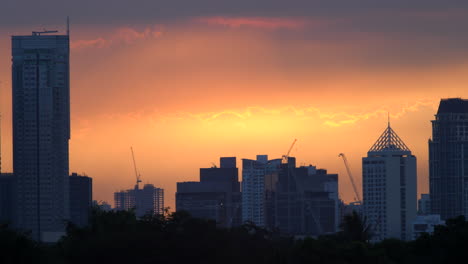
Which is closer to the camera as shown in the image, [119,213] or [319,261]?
[319,261]

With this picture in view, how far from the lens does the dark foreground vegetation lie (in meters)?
95.9

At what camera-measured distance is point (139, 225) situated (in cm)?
11419

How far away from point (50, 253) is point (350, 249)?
31527 mm

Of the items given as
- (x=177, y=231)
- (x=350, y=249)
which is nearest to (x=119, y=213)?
(x=177, y=231)

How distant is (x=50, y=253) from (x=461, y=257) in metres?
42.4

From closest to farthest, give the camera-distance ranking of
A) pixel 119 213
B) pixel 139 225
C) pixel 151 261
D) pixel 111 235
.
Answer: pixel 151 261
pixel 111 235
pixel 139 225
pixel 119 213

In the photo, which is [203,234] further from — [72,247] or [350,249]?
[350,249]

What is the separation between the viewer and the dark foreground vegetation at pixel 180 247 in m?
95.9

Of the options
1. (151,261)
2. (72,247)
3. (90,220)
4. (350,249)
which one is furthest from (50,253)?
(350,249)

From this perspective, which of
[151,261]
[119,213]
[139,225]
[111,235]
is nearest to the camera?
[151,261]

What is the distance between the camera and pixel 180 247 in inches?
3905

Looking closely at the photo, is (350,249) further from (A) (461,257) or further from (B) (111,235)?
(B) (111,235)

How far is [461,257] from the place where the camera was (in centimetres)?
11725

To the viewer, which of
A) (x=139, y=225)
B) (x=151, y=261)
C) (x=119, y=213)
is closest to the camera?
(x=151, y=261)
